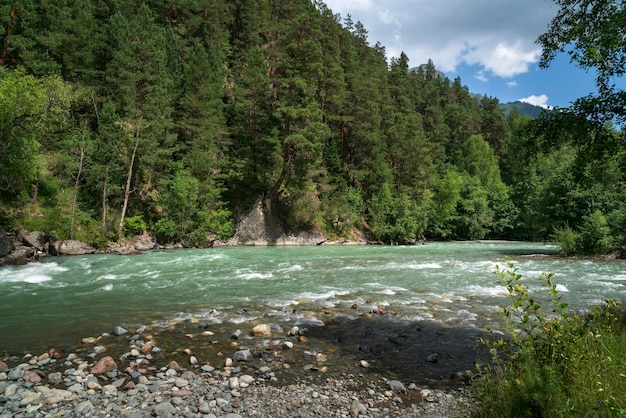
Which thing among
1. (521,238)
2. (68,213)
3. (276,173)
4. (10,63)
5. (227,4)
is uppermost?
(227,4)

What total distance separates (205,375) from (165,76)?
111 feet

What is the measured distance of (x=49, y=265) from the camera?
55.7 ft

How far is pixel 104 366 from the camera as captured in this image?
5.68 metres

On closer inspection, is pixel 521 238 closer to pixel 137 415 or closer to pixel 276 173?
pixel 276 173

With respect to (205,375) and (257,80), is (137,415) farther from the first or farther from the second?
(257,80)

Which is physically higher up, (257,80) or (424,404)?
(257,80)

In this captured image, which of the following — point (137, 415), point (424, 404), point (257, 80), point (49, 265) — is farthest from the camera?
point (257, 80)

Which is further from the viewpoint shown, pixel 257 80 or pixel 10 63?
pixel 257 80

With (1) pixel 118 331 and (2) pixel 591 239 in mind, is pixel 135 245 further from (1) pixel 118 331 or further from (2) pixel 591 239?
(2) pixel 591 239

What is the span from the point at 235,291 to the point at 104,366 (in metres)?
6.45

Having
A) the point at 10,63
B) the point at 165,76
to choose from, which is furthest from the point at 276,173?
the point at 10,63

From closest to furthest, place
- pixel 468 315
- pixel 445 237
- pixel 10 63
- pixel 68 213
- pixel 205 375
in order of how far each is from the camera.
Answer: pixel 205 375
pixel 468 315
pixel 68 213
pixel 10 63
pixel 445 237

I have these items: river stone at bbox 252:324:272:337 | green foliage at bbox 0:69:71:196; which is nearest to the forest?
green foliage at bbox 0:69:71:196

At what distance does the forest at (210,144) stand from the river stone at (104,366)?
1556 centimetres
